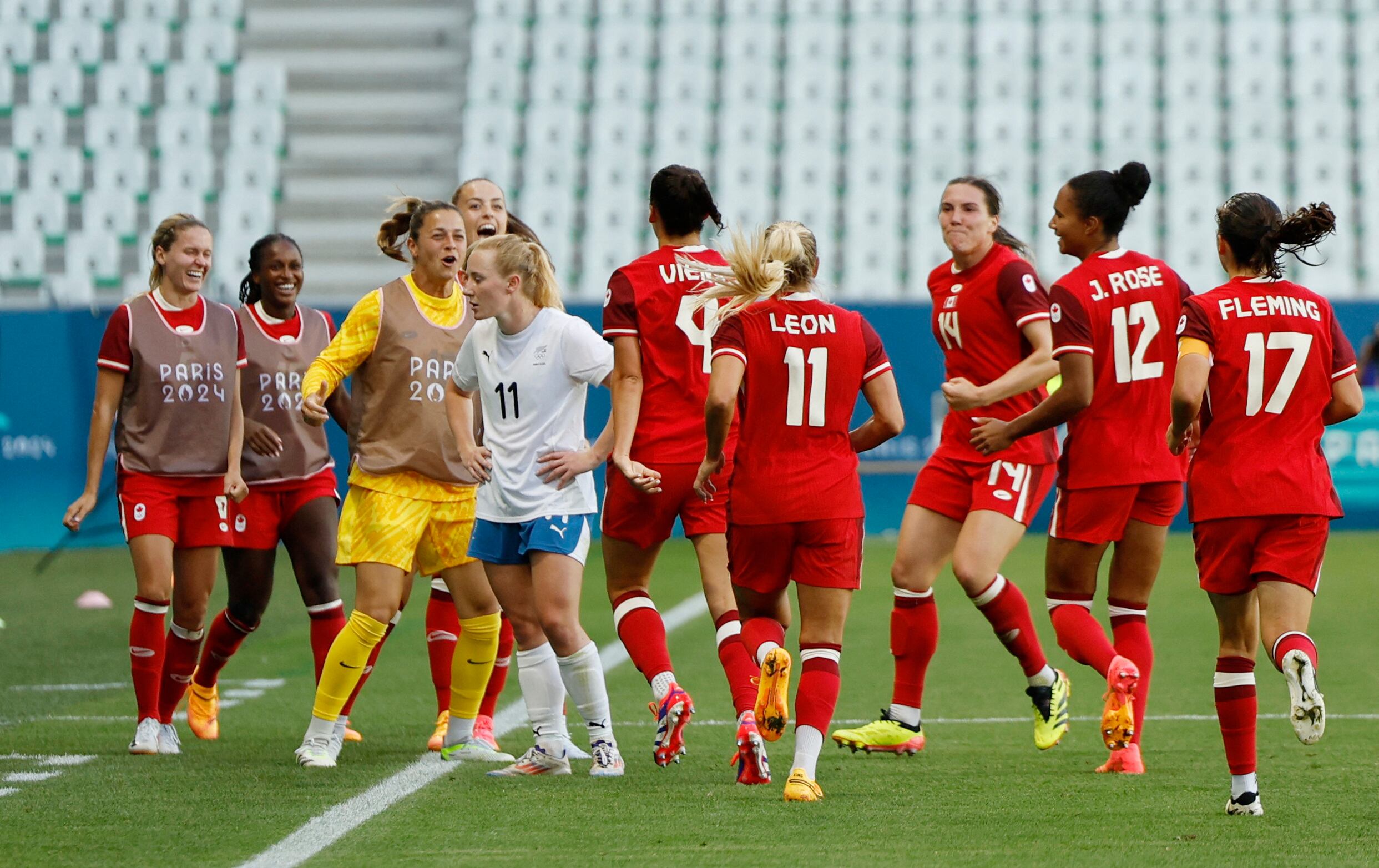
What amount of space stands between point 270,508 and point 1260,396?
363cm

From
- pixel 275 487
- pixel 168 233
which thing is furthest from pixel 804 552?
pixel 168 233

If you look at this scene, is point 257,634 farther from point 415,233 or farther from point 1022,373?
point 1022,373

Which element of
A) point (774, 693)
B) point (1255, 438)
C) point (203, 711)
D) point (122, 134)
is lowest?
point (203, 711)

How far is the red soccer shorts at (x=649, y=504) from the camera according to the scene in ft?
18.2

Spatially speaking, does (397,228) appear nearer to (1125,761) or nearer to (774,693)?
(774,693)

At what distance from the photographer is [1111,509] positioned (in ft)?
18.7

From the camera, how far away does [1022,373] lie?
571 cm

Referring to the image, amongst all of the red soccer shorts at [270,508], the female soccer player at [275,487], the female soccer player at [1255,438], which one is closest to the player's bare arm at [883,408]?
the female soccer player at [1255,438]

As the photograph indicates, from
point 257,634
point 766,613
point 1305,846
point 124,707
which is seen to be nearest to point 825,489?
point 766,613

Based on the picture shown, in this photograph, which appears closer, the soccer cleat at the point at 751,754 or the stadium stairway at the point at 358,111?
the soccer cleat at the point at 751,754

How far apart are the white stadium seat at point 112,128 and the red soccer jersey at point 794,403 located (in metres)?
19.7

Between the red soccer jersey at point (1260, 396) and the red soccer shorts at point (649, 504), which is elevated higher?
the red soccer jersey at point (1260, 396)

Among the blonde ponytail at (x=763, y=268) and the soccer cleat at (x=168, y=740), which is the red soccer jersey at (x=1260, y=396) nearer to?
the blonde ponytail at (x=763, y=268)

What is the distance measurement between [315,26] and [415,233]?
19540mm
